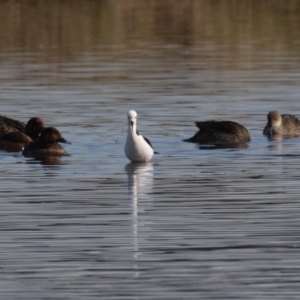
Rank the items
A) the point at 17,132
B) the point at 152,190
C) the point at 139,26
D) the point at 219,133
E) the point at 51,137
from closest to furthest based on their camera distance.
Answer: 1. the point at 152,190
2. the point at 51,137
3. the point at 219,133
4. the point at 17,132
5. the point at 139,26

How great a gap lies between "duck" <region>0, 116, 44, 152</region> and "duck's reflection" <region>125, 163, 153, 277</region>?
9.98ft

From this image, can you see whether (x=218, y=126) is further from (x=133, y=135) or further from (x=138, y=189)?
(x=138, y=189)

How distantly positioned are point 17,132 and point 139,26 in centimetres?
2261

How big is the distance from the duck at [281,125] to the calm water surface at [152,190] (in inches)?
11.1

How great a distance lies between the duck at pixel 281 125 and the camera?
18.9 metres

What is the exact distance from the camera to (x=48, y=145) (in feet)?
57.5

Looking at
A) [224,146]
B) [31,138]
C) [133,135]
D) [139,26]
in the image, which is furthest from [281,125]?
[139,26]

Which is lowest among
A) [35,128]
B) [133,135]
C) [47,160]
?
[47,160]

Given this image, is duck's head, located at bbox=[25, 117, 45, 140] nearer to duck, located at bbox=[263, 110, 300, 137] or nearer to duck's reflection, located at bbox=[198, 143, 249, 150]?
duck's reflection, located at bbox=[198, 143, 249, 150]

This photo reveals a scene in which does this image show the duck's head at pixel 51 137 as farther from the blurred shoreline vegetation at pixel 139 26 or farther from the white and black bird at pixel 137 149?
the blurred shoreline vegetation at pixel 139 26

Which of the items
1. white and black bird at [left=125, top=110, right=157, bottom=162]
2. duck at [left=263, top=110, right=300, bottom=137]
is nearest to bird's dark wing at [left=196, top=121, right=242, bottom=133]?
duck at [left=263, top=110, right=300, bottom=137]

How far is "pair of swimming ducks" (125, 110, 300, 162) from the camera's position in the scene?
53.0ft

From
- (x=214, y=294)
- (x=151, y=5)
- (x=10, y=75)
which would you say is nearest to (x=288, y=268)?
(x=214, y=294)

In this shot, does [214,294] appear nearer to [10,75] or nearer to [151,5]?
[10,75]
